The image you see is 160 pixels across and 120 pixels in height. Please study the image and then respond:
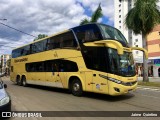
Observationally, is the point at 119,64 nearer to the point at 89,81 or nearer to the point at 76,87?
the point at 89,81

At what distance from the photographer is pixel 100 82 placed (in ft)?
37.8

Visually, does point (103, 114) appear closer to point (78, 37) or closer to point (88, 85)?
point (88, 85)

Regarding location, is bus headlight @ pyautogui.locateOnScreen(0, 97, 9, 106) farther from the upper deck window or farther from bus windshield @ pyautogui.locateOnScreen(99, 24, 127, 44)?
bus windshield @ pyautogui.locateOnScreen(99, 24, 127, 44)

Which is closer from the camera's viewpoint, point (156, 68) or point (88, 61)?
point (88, 61)

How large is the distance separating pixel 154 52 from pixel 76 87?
130ft

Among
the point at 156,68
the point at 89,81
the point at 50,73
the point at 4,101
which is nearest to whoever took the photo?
the point at 4,101

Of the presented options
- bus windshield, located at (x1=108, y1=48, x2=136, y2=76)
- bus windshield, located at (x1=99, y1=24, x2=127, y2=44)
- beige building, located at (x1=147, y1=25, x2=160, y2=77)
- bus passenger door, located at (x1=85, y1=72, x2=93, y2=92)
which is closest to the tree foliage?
bus windshield, located at (x1=99, y1=24, x2=127, y2=44)

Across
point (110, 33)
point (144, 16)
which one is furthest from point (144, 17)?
point (110, 33)

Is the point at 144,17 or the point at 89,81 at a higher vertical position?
the point at 144,17

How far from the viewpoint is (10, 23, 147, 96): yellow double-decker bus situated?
1109cm

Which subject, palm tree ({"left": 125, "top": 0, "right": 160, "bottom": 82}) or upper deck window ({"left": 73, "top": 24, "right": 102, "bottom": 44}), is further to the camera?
palm tree ({"left": 125, "top": 0, "right": 160, "bottom": 82})

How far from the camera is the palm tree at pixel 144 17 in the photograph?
24000mm

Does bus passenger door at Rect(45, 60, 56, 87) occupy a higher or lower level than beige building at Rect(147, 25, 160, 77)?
lower

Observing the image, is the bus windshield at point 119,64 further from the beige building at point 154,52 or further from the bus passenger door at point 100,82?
the beige building at point 154,52
